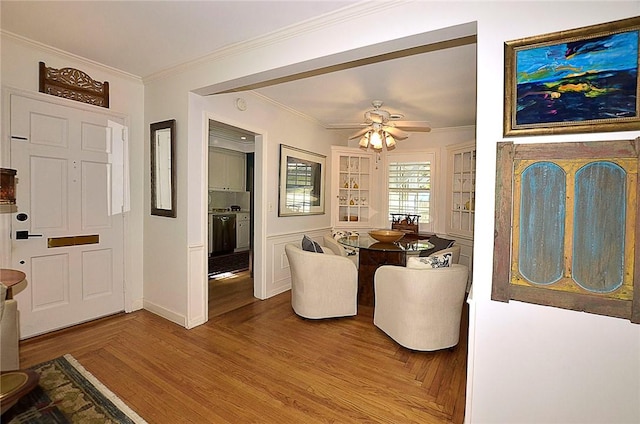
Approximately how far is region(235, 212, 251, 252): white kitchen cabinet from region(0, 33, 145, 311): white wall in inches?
149

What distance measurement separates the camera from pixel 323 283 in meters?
3.35

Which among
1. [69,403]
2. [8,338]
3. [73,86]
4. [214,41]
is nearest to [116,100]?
[73,86]

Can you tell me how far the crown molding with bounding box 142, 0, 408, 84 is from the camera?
1.99m

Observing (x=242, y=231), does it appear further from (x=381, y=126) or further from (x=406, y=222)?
(x=381, y=126)

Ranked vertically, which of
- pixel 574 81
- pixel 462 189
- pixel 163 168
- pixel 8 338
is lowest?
pixel 8 338

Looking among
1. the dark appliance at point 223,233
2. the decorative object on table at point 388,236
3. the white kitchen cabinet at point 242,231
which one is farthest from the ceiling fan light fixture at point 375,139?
the white kitchen cabinet at point 242,231

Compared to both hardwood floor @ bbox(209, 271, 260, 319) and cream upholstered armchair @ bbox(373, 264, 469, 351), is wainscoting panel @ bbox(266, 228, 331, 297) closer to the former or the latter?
hardwood floor @ bbox(209, 271, 260, 319)

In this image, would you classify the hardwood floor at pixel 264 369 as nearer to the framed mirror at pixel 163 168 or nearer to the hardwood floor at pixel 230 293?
the hardwood floor at pixel 230 293

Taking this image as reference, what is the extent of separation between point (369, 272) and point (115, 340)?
2.78 meters

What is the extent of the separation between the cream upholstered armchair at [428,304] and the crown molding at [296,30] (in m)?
2.01

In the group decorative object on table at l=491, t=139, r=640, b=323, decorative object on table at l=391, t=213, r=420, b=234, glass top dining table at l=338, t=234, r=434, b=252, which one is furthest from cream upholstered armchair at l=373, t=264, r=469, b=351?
decorative object on table at l=391, t=213, r=420, b=234

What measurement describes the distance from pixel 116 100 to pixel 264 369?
3178mm

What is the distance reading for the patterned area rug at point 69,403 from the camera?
1.87 meters

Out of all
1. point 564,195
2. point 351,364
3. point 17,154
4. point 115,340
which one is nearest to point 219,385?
point 351,364
